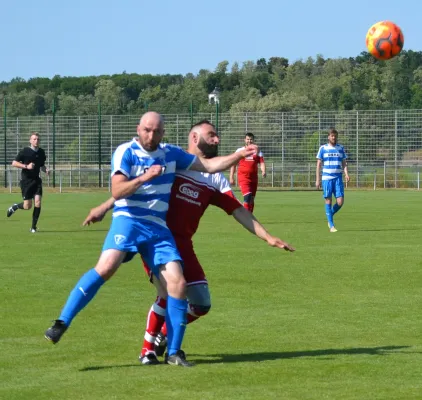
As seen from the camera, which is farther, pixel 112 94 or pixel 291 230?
pixel 112 94

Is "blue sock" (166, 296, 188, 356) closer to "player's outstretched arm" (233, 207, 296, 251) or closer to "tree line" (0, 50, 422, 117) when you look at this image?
"player's outstretched arm" (233, 207, 296, 251)

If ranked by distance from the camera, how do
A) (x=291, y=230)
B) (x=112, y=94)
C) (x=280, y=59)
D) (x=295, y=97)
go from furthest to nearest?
(x=280, y=59) → (x=112, y=94) → (x=295, y=97) → (x=291, y=230)

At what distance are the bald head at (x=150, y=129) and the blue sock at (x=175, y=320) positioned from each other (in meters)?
1.18

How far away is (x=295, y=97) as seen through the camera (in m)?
87.4

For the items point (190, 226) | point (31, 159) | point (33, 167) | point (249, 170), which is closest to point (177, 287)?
point (190, 226)

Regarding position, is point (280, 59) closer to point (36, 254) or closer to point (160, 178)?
point (36, 254)

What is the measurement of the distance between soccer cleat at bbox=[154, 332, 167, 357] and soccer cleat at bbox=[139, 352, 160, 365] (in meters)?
0.21

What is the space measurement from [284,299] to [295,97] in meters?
76.8

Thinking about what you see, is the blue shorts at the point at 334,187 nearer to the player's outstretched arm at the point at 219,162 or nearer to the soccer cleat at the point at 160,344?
the soccer cleat at the point at 160,344

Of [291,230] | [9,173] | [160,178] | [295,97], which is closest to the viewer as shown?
[160,178]

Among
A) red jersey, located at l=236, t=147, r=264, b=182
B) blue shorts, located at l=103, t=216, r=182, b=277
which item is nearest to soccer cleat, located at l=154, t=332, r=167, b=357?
blue shorts, located at l=103, t=216, r=182, b=277

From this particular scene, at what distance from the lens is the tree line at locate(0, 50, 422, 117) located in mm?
84938

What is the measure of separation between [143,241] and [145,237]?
33mm

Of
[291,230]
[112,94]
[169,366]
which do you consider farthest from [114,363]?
[112,94]
